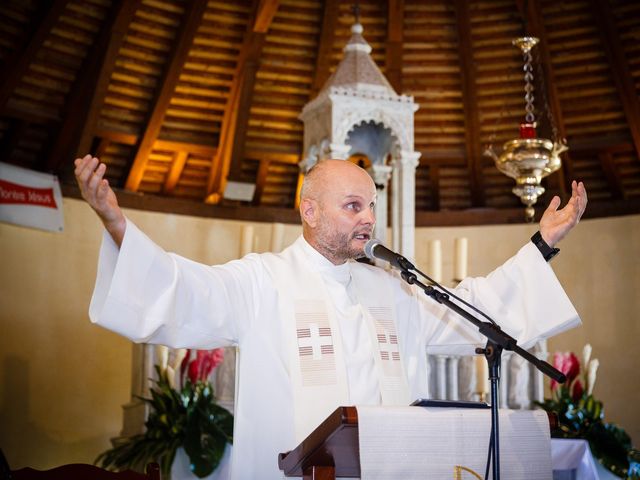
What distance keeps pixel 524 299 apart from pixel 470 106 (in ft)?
21.8

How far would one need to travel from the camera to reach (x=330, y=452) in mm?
2318

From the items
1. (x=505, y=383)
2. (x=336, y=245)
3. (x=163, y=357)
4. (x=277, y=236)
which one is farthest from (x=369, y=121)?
(x=336, y=245)

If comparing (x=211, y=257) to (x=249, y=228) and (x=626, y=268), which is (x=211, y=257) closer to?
(x=249, y=228)

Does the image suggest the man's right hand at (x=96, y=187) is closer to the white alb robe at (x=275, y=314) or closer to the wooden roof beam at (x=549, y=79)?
the white alb robe at (x=275, y=314)

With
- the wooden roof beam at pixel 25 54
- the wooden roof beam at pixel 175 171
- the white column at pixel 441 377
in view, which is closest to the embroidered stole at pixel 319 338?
the white column at pixel 441 377

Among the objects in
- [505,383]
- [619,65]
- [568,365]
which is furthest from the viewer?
[619,65]

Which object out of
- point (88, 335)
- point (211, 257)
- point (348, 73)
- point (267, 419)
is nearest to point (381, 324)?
point (267, 419)

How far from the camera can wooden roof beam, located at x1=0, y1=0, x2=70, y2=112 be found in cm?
797

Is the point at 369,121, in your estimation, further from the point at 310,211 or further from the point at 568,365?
the point at 310,211

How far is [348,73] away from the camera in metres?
6.71

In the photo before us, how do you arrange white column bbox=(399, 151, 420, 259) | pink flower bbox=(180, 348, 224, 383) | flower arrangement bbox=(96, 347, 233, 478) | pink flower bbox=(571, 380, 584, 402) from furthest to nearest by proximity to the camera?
Result: white column bbox=(399, 151, 420, 259), pink flower bbox=(571, 380, 584, 402), pink flower bbox=(180, 348, 224, 383), flower arrangement bbox=(96, 347, 233, 478)

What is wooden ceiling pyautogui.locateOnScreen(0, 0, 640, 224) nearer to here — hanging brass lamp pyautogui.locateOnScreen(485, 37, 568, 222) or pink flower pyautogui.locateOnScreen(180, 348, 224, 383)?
hanging brass lamp pyautogui.locateOnScreen(485, 37, 568, 222)

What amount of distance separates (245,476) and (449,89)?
728 centimetres

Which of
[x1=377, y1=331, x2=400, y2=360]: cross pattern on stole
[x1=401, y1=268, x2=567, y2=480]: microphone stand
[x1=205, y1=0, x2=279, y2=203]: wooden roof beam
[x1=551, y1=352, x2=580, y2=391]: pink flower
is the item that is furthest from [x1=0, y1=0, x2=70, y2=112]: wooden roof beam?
[x1=401, y1=268, x2=567, y2=480]: microphone stand
